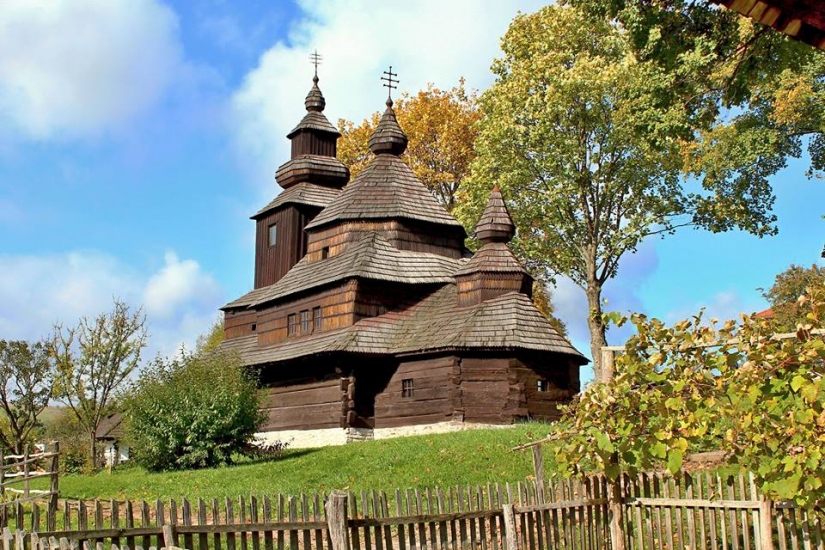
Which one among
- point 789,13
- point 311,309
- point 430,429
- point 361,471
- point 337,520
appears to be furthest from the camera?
point 311,309

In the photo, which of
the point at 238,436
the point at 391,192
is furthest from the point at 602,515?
the point at 391,192

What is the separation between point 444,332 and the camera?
91.2ft

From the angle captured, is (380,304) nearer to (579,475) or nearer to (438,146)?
(438,146)

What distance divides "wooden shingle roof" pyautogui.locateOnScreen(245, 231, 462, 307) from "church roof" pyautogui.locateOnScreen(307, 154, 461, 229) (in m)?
0.99

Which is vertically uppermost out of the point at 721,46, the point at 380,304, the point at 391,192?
the point at 391,192

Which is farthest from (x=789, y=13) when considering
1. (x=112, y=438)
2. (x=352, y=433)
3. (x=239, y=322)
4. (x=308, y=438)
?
(x=112, y=438)

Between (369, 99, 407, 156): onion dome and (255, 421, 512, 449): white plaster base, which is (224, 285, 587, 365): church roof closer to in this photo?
(255, 421, 512, 449): white plaster base

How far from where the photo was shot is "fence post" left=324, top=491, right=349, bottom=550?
26.5 ft

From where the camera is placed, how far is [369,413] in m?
28.9

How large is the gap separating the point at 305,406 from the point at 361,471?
11.4 metres

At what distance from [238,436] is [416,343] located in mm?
6470

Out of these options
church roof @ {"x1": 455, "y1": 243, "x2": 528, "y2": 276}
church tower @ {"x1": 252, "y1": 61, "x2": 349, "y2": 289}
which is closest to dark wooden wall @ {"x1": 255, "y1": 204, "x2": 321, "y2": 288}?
church tower @ {"x1": 252, "y1": 61, "x2": 349, "y2": 289}

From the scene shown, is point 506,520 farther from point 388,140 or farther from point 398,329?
point 388,140

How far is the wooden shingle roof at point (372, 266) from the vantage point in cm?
3030
